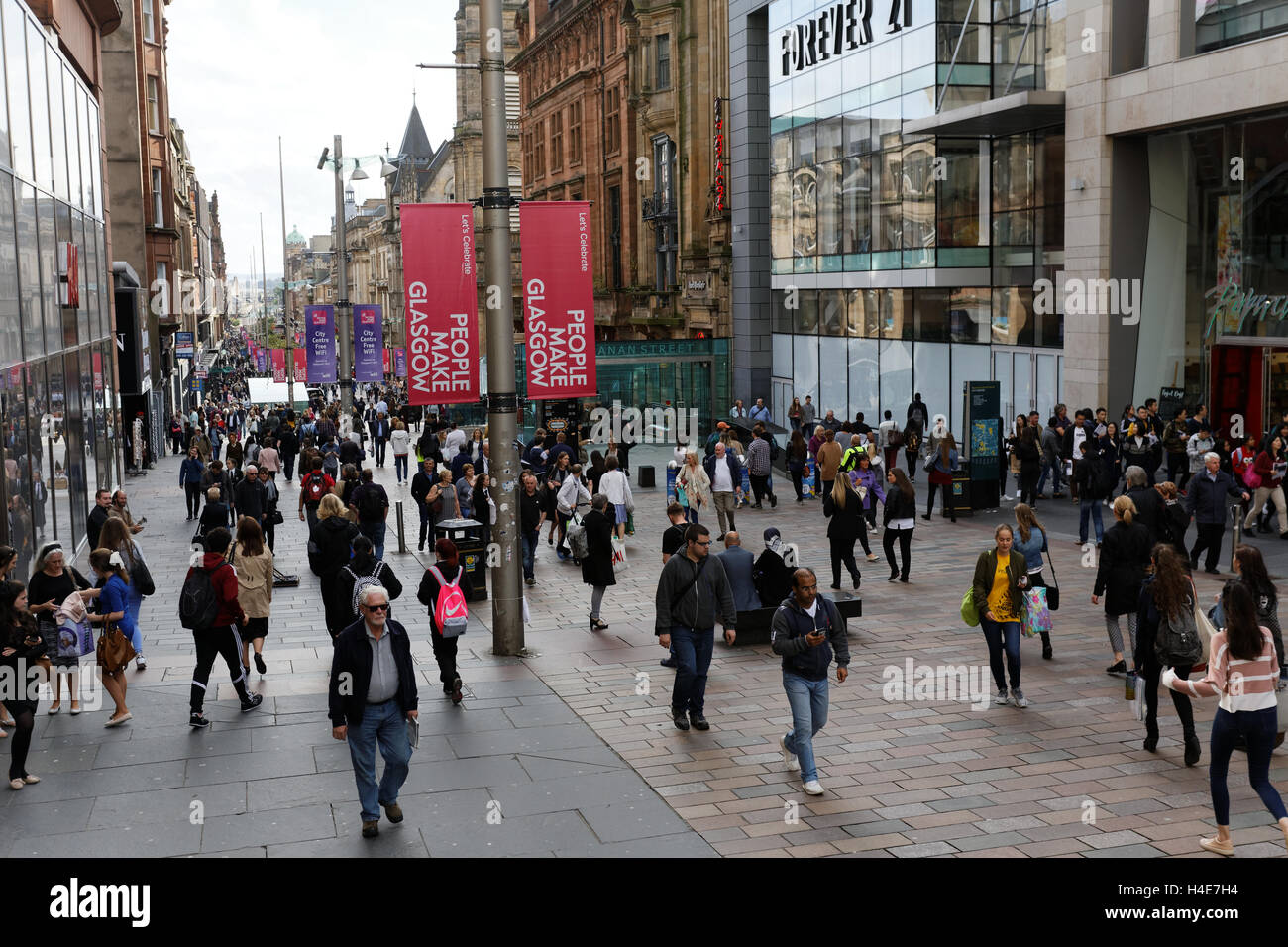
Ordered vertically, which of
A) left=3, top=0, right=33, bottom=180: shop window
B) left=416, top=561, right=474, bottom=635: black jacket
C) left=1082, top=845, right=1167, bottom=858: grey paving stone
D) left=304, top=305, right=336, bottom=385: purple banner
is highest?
left=3, top=0, right=33, bottom=180: shop window

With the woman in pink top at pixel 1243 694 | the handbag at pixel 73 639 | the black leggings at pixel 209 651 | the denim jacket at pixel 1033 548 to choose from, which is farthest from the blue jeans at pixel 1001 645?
the handbag at pixel 73 639

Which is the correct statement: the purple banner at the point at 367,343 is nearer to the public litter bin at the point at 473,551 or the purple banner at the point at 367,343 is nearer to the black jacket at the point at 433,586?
the public litter bin at the point at 473,551

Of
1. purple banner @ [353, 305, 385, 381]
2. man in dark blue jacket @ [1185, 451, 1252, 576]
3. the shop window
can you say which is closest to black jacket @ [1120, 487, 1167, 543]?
man in dark blue jacket @ [1185, 451, 1252, 576]

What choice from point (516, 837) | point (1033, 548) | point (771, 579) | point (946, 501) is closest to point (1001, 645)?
point (1033, 548)

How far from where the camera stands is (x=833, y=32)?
3659 cm

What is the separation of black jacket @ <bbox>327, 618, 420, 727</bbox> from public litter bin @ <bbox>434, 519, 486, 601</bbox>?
27.6 ft

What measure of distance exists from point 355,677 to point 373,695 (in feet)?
0.52

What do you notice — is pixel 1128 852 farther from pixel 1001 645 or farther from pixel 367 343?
Answer: pixel 367 343

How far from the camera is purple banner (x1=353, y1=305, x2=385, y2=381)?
34.8m

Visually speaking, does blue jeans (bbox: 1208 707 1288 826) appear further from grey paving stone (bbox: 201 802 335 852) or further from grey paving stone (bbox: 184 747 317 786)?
grey paving stone (bbox: 184 747 317 786)

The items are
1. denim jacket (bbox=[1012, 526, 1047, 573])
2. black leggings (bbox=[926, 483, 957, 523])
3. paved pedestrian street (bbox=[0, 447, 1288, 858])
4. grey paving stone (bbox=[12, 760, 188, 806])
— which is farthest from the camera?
black leggings (bbox=[926, 483, 957, 523])

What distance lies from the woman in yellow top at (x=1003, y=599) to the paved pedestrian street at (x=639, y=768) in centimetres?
42
